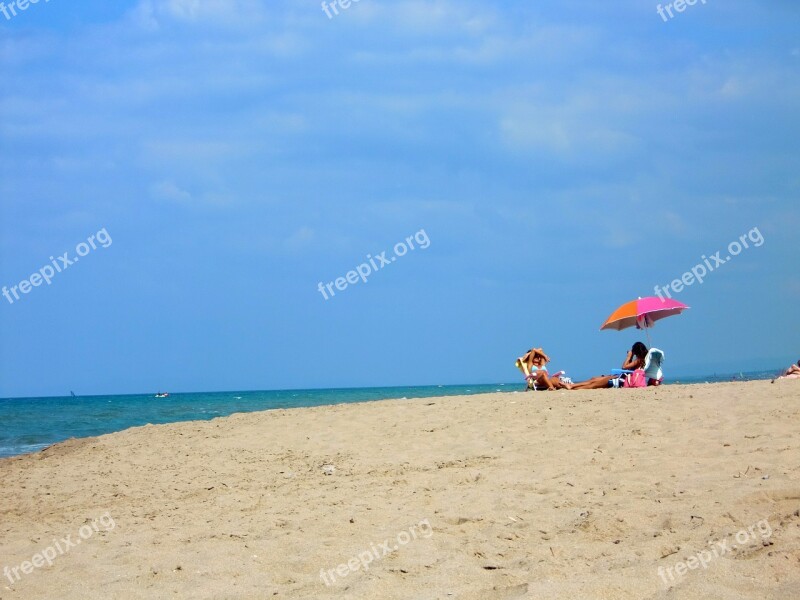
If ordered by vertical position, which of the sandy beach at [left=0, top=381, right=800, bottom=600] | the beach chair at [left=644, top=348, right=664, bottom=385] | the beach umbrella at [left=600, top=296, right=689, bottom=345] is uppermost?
the beach umbrella at [left=600, top=296, right=689, bottom=345]

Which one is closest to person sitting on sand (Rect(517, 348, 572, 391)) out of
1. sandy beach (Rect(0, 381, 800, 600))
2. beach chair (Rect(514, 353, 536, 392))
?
beach chair (Rect(514, 353, 536, 392))

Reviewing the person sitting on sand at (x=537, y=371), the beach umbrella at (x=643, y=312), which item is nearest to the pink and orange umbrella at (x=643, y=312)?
the beach umbrella at (x=643, y=312)

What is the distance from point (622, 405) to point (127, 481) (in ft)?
21.5

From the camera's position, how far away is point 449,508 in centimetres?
671

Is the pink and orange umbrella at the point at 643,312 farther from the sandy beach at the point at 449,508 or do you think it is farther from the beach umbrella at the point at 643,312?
the sandy beach at the point at 449,508

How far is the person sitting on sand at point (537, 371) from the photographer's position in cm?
1461

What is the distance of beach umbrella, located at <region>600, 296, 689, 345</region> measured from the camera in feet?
49.0

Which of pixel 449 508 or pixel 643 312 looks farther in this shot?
pixel 643 312

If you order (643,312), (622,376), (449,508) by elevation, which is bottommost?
→ (449,508)

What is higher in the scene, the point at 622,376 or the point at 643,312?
the point at 643,312

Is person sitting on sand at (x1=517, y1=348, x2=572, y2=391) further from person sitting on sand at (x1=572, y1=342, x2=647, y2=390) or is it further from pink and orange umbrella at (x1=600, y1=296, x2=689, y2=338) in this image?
pink and orange umbrella at (x1=600, y1=296, x2=689, y2=338)

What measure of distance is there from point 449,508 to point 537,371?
8.49 meters

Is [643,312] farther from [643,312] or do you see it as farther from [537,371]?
[537,371]

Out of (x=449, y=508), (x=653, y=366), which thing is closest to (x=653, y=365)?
(x=653, y=366)
